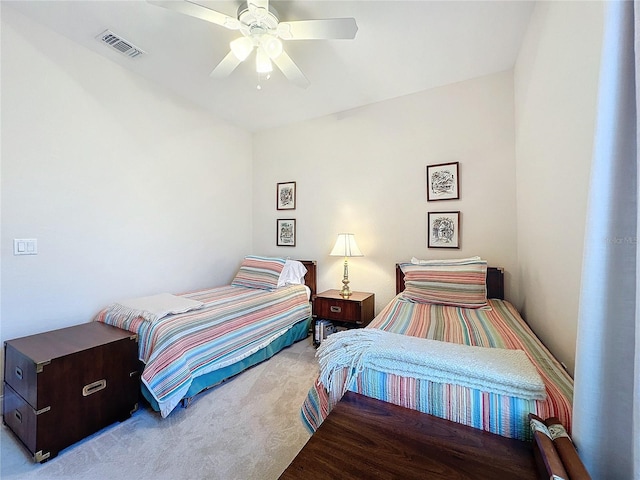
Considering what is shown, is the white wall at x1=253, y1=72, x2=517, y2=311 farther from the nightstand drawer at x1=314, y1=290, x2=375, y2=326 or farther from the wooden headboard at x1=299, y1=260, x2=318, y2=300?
the nightstand drawer at x1=314, y1=290, x2=375, y2=326

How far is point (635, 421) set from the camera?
1.73 ft

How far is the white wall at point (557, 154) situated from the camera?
106 centimetres

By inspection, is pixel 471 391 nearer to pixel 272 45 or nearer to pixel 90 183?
pixel 272 45

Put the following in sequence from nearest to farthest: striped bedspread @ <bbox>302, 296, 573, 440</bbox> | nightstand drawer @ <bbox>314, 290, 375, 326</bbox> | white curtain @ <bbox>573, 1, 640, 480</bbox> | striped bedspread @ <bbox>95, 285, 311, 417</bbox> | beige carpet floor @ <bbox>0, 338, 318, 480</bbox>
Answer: white curtain @ <bbox>573, 1, 640, 480</bbox>, striped bedspread @ <bbox>302, 296, 573, 440</bbox>, beige carpet floor @ <bbox>0, 338, 318, 480</bbox>, striped bedspread @ <bbox>95, 285, 311, 417</bbox>, nightstand drawer @ <bbox>314, 290, 375, 326</bbox>

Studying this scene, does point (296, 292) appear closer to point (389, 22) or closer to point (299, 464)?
point (299, 464)

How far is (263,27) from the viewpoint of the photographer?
1664 mm

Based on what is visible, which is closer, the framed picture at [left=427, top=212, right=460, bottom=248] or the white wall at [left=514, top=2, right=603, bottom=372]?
the white wall at [left=514, top=2, right=603, bottom=372]

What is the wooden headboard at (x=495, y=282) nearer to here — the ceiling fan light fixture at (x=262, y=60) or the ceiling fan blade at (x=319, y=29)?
the ceiling fan blade at (x=319, y=29)

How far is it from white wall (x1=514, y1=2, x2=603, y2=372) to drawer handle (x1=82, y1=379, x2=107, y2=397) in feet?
8.12

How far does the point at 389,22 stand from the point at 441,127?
1.15 meters

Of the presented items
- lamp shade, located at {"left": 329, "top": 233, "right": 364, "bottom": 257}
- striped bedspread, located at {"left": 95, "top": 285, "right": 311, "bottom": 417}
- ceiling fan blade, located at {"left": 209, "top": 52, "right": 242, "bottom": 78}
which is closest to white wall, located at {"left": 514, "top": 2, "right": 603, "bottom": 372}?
lamp shade, located at {"left": 329, "top": 233, "right": 364, "bottom": 257}

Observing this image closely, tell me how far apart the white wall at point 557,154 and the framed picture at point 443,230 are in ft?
1.93

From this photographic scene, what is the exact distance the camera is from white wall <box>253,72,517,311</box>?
8.01ft

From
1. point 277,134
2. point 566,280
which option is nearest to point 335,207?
point 277,134
